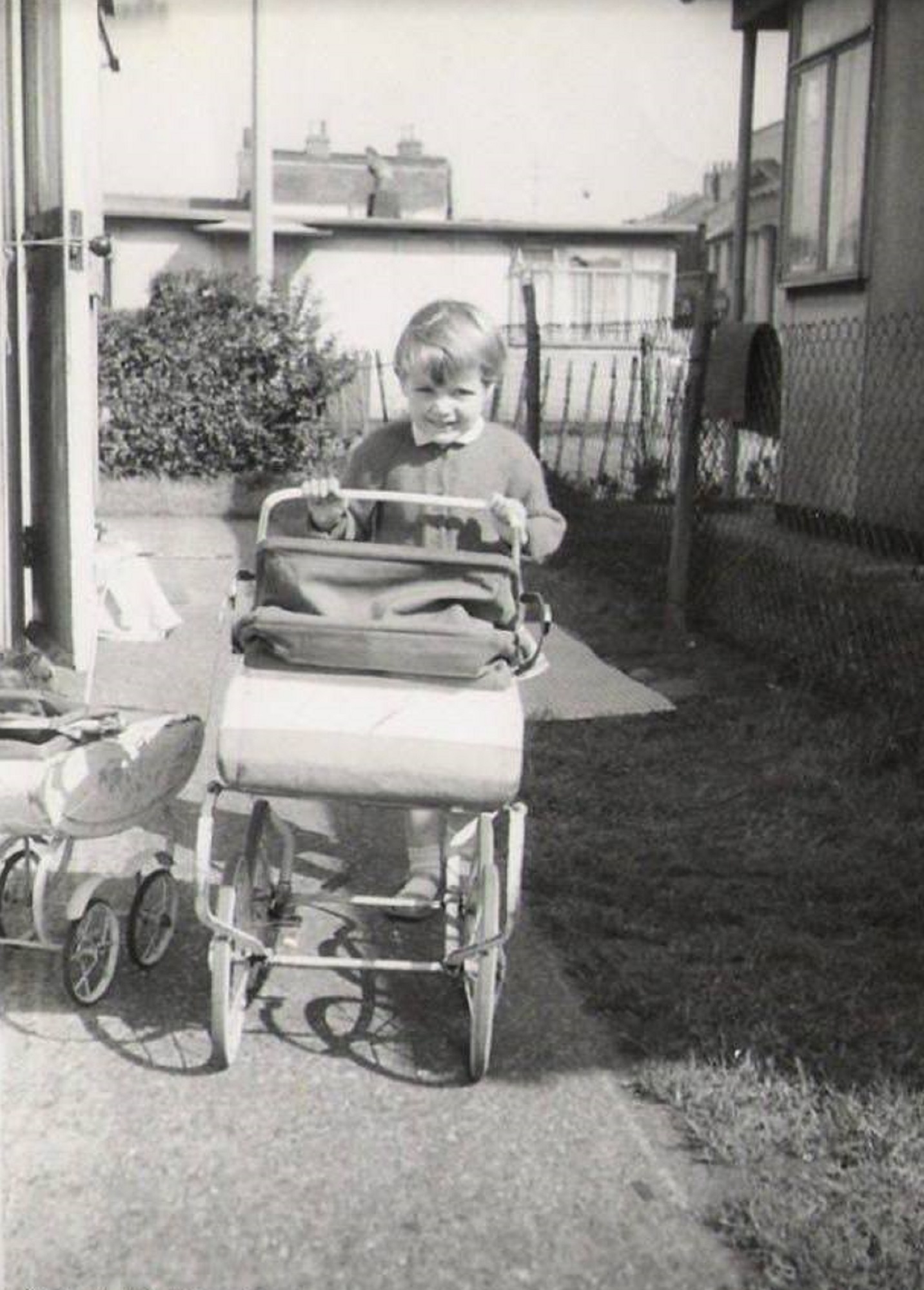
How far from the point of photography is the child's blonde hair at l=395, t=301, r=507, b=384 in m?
3.67

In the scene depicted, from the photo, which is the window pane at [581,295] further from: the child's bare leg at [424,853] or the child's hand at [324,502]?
the child's hand at [324,502]

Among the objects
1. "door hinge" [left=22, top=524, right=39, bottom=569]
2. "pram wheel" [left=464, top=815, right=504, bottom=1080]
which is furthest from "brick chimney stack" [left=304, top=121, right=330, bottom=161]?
"pram wheel" [left=464, top=815, right=504, bottom=1080]

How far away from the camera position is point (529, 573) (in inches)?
400

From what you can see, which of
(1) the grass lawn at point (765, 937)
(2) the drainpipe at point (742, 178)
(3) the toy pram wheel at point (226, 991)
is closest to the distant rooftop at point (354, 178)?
(2) the drainpipe at point (742, 178)

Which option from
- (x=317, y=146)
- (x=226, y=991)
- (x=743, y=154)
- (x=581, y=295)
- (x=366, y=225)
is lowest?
(x=226, y=991)

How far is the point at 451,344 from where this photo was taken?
367 centimetres

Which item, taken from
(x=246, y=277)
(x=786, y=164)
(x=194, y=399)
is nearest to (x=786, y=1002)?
(x=786, y=164)

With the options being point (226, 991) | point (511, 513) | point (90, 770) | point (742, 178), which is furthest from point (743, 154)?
point (226, 991)

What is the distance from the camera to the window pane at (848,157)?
9.76 m

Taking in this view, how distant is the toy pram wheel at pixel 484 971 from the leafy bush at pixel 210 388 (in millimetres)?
9969

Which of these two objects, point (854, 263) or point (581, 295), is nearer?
point (854, 263)

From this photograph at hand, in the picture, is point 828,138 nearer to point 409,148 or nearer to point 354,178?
point 354,178

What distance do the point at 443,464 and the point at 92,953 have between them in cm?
138

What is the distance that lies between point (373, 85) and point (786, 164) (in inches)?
134
